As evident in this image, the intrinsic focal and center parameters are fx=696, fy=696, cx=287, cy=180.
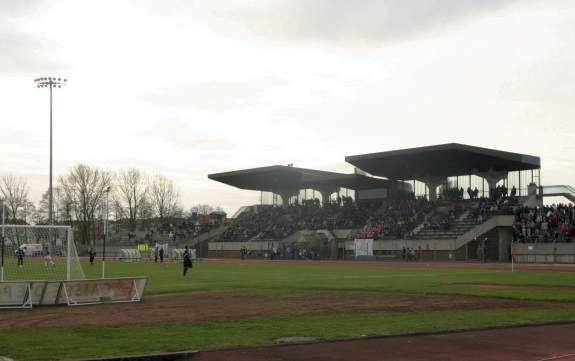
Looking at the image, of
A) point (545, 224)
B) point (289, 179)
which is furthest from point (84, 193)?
point (545, 224)

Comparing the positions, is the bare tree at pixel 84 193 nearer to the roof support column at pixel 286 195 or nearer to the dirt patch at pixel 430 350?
the roof support column at pixel 286 195

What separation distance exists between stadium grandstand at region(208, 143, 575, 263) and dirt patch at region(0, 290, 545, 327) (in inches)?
1504

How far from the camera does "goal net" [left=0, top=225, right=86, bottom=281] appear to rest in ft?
90.0

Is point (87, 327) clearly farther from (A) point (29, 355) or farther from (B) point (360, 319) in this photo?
(B) point (360, 319)

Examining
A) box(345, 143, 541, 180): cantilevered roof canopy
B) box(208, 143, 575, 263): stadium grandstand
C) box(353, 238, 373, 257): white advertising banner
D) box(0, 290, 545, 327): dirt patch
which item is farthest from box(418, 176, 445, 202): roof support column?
box(0, 290, 545, 327): dirt patch

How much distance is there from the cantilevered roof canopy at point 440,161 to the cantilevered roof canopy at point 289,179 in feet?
15.5

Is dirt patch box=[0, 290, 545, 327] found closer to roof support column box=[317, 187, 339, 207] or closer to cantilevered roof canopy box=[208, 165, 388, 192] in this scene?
cantilevered roof canopy box=[208, 165, 388, 192]

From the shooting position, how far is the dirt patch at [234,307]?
18359mm

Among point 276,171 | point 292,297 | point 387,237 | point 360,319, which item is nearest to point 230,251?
point 276,171

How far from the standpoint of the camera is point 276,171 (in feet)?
289

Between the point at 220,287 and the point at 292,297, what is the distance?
683 cm

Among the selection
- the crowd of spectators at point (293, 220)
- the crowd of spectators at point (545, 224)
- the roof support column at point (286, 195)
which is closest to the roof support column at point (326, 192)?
the crowd of spectators at point (293, 220)

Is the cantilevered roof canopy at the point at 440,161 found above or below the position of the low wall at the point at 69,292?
above

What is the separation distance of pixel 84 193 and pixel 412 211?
63.1m
